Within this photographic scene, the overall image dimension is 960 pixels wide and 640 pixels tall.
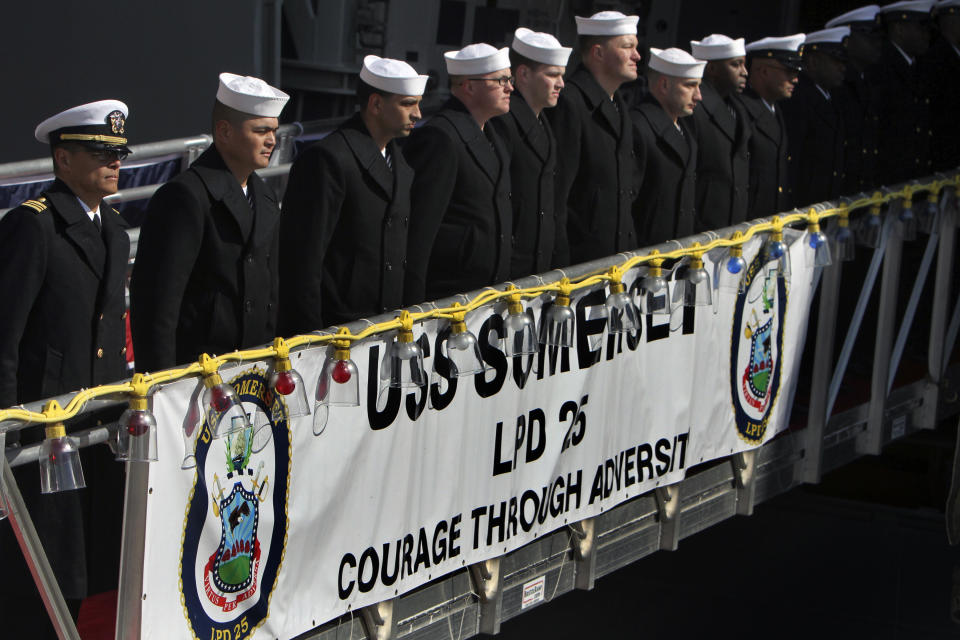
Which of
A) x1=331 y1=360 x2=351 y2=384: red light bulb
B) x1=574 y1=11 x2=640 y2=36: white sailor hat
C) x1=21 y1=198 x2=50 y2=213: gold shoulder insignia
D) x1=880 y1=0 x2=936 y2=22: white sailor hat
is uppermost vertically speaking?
x1=574 y1=11 x2=640 y2=36: white sailor hat

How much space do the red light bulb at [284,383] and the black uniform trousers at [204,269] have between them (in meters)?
0.39

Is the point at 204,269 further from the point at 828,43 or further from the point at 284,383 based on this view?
the point at 828,43

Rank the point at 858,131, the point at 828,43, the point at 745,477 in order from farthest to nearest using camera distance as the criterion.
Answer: the point at 858,131 → the point at 828,43 → the point at 745,477

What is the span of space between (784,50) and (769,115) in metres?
0.29

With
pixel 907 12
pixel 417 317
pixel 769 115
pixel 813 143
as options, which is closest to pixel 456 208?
pixel 417 317

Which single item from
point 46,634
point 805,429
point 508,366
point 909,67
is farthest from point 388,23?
point 46,634

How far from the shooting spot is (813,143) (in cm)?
703

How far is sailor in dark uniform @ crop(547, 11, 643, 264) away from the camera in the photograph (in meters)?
5.62

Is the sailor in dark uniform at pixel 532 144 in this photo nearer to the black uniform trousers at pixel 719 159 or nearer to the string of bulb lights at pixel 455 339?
the string of bulb lights at pixel 455 339

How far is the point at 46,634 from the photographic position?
13.1ft

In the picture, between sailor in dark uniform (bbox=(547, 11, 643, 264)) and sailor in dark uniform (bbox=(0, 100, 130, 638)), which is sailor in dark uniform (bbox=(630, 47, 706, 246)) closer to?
sailor in dark uniform (bbox=(547, 11, 643, 264))

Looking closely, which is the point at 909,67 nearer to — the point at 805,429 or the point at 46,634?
the point at 805,429

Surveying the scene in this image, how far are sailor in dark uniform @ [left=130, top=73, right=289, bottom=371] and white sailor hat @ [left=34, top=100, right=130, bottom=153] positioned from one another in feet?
0.64

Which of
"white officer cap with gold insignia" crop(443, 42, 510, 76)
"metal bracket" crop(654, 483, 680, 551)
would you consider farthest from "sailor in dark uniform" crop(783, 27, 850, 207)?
"white officer cap with gold insignia" crop(443, 42, 510, 76)
